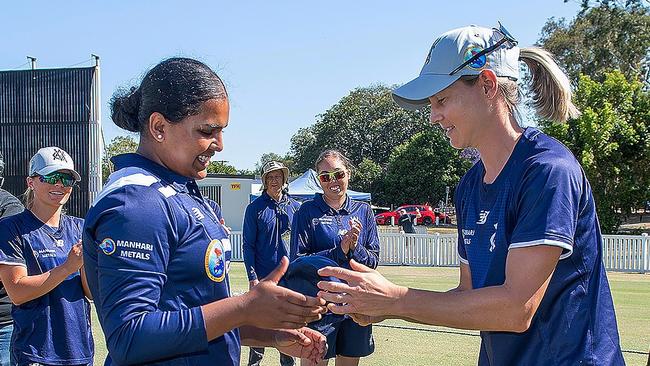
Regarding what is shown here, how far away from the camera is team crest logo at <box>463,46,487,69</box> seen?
292cm

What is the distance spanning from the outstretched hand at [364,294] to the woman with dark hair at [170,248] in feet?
0.24

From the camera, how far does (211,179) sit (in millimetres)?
48125

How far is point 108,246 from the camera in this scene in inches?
95.8

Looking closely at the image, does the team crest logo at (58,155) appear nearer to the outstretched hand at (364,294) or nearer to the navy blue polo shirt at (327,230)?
the navy blue polo shirt at (327,230)

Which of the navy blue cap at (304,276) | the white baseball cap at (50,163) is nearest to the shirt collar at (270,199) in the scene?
the white baseball cap at (50,163)

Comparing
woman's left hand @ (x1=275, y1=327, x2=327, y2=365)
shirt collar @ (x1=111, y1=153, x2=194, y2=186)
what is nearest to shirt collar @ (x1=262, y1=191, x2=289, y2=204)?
woman's left hand @ (x1=275, y1=327, x2=327, y2=365)

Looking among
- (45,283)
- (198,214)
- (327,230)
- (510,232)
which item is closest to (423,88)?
(510,232)

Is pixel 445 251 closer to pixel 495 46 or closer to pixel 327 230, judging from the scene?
pixel 327 230

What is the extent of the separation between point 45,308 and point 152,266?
9.17 ft

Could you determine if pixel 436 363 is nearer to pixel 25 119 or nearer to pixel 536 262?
pixel 536 262

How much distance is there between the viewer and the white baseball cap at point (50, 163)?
5312 mm

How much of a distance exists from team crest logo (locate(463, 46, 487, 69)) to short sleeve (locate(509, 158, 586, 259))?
0.47 m

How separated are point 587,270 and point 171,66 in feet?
5.57

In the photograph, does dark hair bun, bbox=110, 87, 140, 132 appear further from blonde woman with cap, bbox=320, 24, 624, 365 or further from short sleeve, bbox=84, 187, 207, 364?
blonde woman with cap, bbox=320, 24, 624, 365
